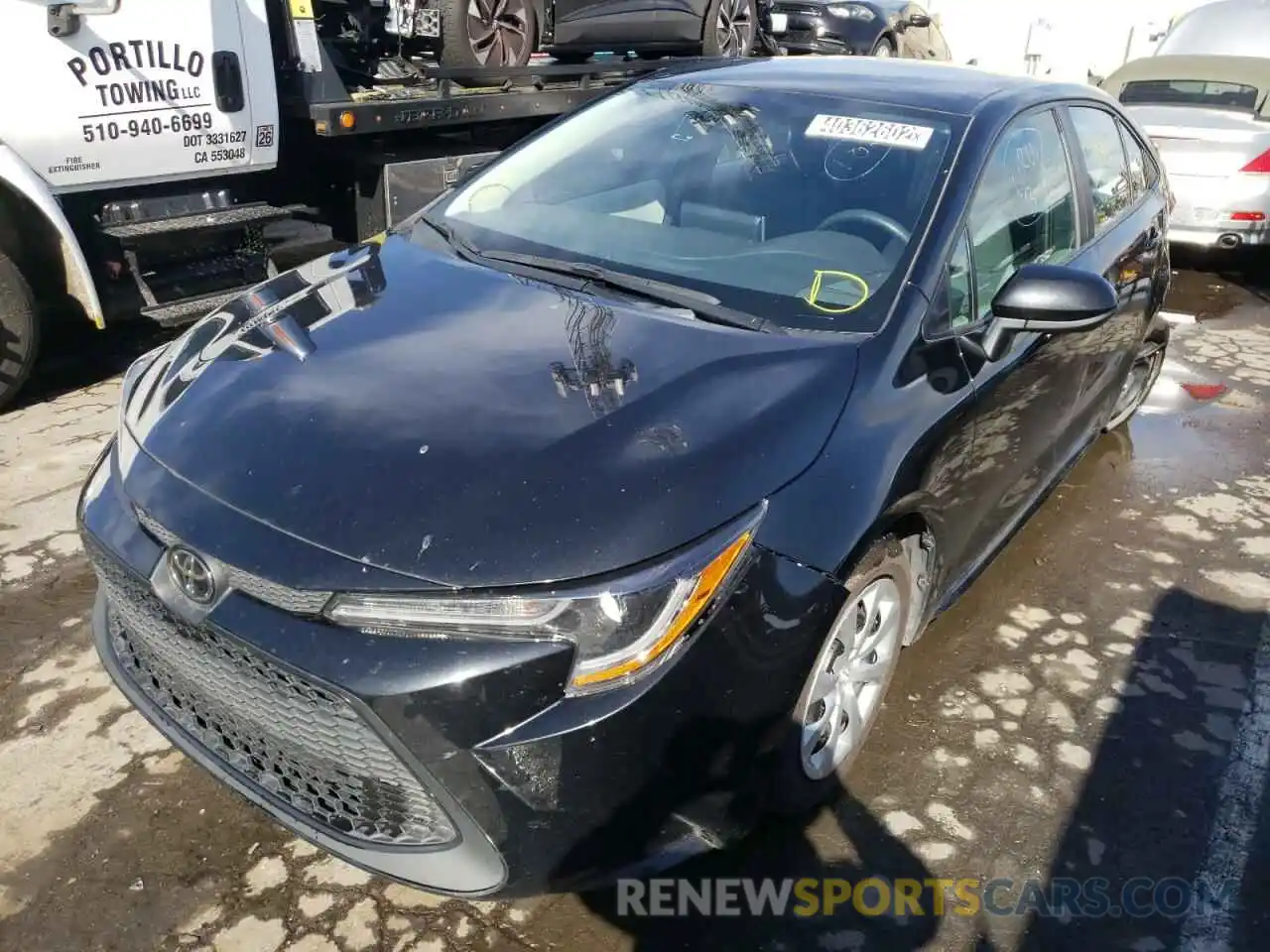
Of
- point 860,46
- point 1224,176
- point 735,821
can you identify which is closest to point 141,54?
point 735,821

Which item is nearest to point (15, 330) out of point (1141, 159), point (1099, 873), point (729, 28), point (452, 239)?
point (452, 239)

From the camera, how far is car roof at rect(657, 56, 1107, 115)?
3039 millimetres

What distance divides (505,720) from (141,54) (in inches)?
156

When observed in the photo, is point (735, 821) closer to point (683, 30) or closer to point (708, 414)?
point (708, 414)

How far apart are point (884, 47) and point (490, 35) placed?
7.00 meters

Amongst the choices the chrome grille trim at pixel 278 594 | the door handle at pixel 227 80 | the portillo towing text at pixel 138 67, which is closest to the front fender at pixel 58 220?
the portillo towing text at pixel 138 67

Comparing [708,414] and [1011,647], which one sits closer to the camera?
[708,414]

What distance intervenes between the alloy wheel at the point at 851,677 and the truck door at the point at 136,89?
394cm

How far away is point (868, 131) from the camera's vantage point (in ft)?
9.63

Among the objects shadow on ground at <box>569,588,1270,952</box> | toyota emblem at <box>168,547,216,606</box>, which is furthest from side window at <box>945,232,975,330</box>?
toyota emblem at <box>168,547,216,606</box>

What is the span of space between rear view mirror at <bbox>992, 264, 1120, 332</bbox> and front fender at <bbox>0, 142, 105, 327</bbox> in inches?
149

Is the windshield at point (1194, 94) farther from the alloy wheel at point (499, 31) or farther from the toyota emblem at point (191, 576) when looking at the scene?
the toyota emblem at point (191, 576)

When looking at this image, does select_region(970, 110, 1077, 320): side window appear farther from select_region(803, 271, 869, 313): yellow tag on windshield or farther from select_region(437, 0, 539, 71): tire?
select_region(437, 0, 539, 71): tire

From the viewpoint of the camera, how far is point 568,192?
3154 millimetres
